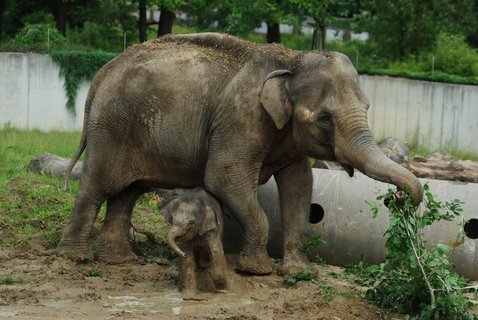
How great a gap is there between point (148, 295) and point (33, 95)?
49.4 ft

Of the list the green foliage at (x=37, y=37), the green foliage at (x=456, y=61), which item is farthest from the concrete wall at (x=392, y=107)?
the green foliage at (x=456, y=61)

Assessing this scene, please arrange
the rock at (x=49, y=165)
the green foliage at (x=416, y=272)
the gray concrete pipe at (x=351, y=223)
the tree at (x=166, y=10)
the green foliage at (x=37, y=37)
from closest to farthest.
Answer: the green foliage at (x=416, y=272)
the gray concrete pipe at (x=351, y=223)
the rock at (x=49, y=165)
the green foliage at (x=37, y=37)
the tree at (x=166, y=10)

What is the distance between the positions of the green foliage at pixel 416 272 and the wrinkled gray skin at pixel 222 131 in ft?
1.52

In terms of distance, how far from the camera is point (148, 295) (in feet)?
33.6

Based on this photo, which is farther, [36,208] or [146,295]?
[36,208]

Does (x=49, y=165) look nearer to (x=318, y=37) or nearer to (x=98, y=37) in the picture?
(x=318, y=37)

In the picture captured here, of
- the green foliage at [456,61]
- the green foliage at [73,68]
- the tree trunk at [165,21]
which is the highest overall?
the tree trunk at [165,21]

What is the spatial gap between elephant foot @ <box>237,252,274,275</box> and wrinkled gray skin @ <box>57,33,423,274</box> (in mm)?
13

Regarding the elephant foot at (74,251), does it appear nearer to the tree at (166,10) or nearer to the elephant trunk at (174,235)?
the elephant trunk at (174,235)

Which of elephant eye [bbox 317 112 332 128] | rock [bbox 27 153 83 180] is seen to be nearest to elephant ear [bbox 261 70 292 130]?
elephant eye [bbox 317 112 332 128]

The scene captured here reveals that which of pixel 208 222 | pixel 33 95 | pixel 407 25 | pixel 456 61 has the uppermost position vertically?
pixel 407 25

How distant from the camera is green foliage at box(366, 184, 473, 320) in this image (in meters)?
9.41

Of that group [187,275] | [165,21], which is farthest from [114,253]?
[165,21]

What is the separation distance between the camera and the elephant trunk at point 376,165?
944cm
